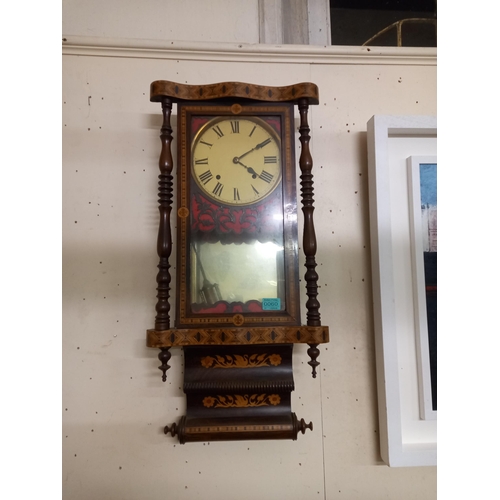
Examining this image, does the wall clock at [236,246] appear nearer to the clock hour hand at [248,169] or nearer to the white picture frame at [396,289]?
the clock hour hand at [248,169]

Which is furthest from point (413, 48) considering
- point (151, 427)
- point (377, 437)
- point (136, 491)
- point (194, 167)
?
point (136, 491)

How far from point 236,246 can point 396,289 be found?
1.31 ft

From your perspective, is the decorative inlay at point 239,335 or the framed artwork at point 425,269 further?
the framed artwork at point 425,269

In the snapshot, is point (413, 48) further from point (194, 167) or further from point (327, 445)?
point (327, 445)

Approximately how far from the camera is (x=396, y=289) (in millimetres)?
932

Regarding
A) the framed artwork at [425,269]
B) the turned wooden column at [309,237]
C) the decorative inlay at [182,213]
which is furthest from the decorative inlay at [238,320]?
the framed artwork at [425,269]

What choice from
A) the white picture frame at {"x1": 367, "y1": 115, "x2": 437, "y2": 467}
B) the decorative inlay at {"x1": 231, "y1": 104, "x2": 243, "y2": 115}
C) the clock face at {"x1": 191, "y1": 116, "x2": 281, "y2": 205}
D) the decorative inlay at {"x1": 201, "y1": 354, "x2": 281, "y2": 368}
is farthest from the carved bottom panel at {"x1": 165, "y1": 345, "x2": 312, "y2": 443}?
the decorative inlay at {"x1": 231, "y1": 104, "x2": 243, "y2": 115}

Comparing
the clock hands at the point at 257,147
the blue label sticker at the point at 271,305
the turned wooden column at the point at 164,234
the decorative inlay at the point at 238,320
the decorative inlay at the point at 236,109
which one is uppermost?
the decorative inlay at the point at 236,109

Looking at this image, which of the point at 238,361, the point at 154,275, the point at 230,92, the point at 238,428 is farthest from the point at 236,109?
the point at 238,428

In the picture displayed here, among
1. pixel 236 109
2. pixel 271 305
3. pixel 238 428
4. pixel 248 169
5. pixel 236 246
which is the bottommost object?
pixel 238 428

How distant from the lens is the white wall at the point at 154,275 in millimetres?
885

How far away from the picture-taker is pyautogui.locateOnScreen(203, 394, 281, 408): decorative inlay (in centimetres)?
85

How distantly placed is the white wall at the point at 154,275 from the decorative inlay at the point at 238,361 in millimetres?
88

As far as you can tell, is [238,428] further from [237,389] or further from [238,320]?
[238,320]
